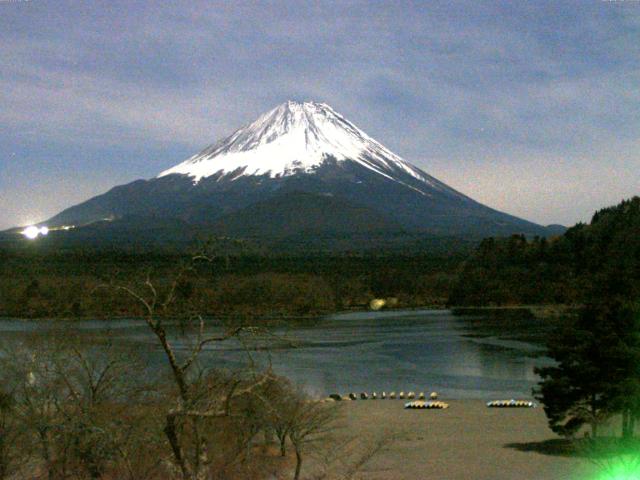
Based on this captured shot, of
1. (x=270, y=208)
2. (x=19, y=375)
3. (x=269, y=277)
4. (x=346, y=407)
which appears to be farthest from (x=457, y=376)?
(x=270, y=208)

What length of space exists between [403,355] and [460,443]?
22.2m

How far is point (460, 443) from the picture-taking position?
19.7 m

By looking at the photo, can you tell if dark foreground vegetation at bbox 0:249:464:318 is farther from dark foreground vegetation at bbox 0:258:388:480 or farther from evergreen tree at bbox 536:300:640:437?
dark foreground vegetation at bbox 0:258:388:480

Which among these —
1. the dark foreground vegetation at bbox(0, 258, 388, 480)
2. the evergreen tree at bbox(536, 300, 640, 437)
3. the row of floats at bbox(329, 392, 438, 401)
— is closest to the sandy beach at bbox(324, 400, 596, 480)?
the row of floats at bbox(329, 392, 438, 401)

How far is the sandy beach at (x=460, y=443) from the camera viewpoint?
16.0 meters

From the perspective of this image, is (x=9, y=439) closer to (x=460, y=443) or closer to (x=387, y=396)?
(x=460, y=443)

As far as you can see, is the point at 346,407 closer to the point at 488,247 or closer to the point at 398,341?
the point at 398,341

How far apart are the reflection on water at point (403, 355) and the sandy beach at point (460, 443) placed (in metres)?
3.10

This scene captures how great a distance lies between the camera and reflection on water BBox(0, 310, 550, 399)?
31469 millimetres

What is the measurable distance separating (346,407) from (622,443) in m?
10.7

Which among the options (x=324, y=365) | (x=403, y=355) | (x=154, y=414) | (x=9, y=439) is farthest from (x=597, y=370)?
(x=403, y=355)

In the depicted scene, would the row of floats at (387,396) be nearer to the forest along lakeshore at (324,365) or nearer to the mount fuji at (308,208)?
the forest along lakeshore at (324,365)

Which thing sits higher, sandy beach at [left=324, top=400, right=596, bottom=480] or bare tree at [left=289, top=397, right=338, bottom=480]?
bare tree at [left=289, top=397, right=338, bottom=480]

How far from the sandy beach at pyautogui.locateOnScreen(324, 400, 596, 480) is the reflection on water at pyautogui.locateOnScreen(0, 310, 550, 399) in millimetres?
3104
